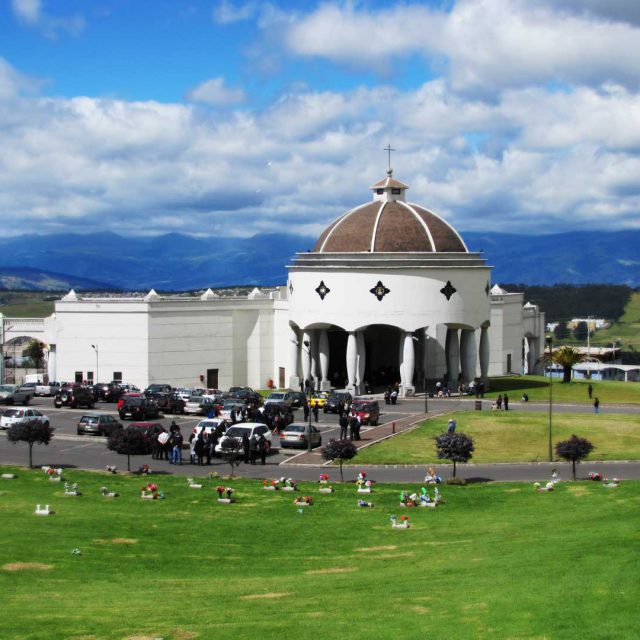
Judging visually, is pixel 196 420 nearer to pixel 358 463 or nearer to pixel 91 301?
pixel 358 463

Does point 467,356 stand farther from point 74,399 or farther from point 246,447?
point 246,447

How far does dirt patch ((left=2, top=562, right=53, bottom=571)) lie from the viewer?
96.1 feet

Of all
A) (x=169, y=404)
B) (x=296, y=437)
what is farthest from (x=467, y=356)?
(x=296, y=437)

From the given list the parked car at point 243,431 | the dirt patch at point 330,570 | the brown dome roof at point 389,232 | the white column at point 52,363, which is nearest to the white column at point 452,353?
the brown dome roof at point 389,232

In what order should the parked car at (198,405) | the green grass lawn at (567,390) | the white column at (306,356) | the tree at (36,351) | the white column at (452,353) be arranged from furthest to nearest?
the tree at (36,351) < the white column at (306,356) < the white column at (452,353) < the green grass lawn at (567,390) < the parked car at (198,405)

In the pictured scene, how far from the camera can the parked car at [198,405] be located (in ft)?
228

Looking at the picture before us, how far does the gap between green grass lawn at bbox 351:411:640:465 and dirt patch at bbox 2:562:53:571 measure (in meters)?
22.7

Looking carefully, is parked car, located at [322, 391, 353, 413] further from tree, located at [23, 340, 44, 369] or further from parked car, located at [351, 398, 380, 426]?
tree, located at [23, 340, 44, 369]

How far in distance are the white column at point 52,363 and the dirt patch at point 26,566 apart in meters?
63.1

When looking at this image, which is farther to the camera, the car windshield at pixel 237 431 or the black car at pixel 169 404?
the black car at pixel 169 404

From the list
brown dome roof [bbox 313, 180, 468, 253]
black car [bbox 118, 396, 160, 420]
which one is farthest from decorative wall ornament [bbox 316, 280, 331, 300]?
black car [bbox 118, 396, 160, 420]

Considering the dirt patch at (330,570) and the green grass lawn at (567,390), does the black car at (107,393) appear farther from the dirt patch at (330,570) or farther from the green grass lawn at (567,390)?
the dirt patch at (330,570)

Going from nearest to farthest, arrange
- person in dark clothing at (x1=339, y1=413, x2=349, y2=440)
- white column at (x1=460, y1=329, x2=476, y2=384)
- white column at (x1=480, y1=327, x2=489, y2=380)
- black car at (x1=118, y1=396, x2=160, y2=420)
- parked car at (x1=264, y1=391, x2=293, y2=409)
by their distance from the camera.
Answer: person in dark clothing at (x1=339, y1=413, x2=349, y2=440)
black car at (x1=118, y1=396, x2=160, y2=420)
parked car at (x1=264, y1=391, x2=293, y2=409)
white column at (x1=460, y1=329, x2=476, y2=384)
white column at (x1=480, y1=327, x2=489, y2=380)

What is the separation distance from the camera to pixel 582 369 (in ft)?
495
